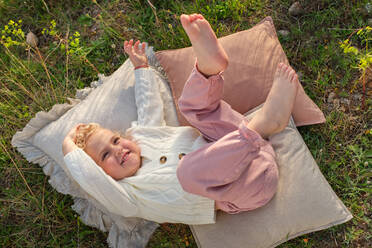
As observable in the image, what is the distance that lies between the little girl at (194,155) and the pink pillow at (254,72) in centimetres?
19

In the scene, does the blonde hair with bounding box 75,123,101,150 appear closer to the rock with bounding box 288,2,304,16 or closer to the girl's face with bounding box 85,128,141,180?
the girl's face with bounding box 85,128,141,180

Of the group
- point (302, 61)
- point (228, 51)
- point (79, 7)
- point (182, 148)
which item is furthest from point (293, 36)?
point (79, 7)

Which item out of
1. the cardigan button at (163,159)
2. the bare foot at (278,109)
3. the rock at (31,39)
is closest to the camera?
the bare foot at (278,109)

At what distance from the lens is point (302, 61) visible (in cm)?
254

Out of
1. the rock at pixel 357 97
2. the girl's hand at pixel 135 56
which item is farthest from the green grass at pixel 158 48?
the girl's hand at pixel 135 56

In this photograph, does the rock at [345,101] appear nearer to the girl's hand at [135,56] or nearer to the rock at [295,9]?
the rock at [295,9]

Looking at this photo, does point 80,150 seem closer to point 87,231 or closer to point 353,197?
point 87,231

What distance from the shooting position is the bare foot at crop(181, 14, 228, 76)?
5.75 ft

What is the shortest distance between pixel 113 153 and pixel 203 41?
89cm

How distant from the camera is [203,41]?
178 centimetres

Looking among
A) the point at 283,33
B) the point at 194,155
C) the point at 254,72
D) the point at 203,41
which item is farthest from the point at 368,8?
the point at 194,155

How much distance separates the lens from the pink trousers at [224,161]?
1800 millimetres

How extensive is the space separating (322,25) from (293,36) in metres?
0.23

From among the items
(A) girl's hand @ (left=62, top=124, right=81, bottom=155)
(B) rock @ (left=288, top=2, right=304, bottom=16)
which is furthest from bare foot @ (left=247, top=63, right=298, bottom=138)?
(A) girl's hand @ (left=62, top=124, right=81, bottom=155)
